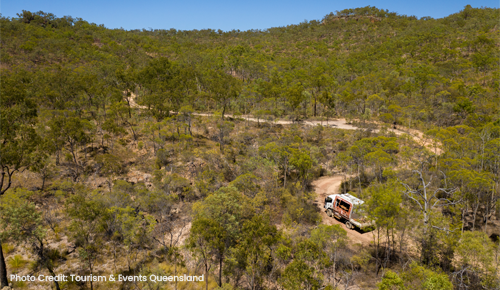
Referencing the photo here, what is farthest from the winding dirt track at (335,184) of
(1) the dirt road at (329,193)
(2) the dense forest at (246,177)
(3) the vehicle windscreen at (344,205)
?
(3) the vehicle windscreen at (344,205)

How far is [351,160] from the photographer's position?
3356 cm

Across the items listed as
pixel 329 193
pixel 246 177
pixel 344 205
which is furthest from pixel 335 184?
pixel 246 177

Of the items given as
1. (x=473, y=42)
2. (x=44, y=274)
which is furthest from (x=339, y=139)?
(x=473, y=42)

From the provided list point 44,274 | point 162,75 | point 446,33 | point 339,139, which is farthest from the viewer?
point 446,33

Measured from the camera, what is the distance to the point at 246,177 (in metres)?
28.5

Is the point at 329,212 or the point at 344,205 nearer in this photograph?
the point at 344,205

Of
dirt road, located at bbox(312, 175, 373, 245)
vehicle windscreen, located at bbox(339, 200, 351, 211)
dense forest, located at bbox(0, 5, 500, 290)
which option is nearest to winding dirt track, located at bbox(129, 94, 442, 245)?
dirt road, located at bbox(312, 175, 373, 245)

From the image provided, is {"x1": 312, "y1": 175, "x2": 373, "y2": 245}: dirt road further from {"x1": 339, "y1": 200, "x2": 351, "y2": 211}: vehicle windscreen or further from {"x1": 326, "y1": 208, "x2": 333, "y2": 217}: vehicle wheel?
{"x1": 339, "y1": 200, "x2": 351, "y2": 211}: vehicle windscreen

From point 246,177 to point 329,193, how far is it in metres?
12.2

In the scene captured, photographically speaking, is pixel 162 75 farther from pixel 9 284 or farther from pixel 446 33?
pixel 446 33

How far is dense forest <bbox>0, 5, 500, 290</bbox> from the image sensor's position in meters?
19.0

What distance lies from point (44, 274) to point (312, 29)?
538 ft

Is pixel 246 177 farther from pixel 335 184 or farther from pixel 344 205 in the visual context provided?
pixel 335 184

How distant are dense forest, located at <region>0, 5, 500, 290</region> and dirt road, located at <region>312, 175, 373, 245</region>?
0.82ft
